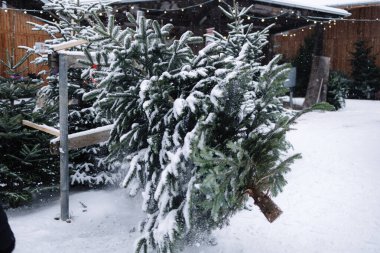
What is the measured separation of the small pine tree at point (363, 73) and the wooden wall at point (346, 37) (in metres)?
0.52

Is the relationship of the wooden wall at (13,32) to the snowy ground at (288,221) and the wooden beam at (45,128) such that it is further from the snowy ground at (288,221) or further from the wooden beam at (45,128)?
the snowy ground at (288,221)

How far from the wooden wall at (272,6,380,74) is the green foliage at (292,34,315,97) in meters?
1.01

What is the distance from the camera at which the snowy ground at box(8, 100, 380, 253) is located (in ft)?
13.6

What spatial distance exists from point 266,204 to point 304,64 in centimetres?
1722

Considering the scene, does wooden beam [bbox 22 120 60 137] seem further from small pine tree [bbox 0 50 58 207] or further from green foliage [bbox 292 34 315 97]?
green foliage [bbox 292 34 315 97]

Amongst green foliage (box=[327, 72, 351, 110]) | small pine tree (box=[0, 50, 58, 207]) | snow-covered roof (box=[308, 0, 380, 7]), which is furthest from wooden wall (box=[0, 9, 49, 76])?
snow-covered roof (box=[308, 0, 380, 7])

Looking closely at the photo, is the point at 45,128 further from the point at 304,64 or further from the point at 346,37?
the point at 346,37

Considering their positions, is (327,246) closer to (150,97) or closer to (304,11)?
(150,97)

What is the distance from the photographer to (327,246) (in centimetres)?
408

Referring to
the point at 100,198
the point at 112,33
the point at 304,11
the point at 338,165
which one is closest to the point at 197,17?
the point at 304,11

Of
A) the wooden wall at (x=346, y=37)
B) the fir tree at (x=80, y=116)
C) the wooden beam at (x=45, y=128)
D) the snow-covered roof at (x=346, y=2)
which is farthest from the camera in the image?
the wooden wall at (x=346, y=37)

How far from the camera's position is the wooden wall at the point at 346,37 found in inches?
743

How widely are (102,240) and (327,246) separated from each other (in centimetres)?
258

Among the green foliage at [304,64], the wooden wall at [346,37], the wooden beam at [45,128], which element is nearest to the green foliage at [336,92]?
the green foliage at [304,64]
